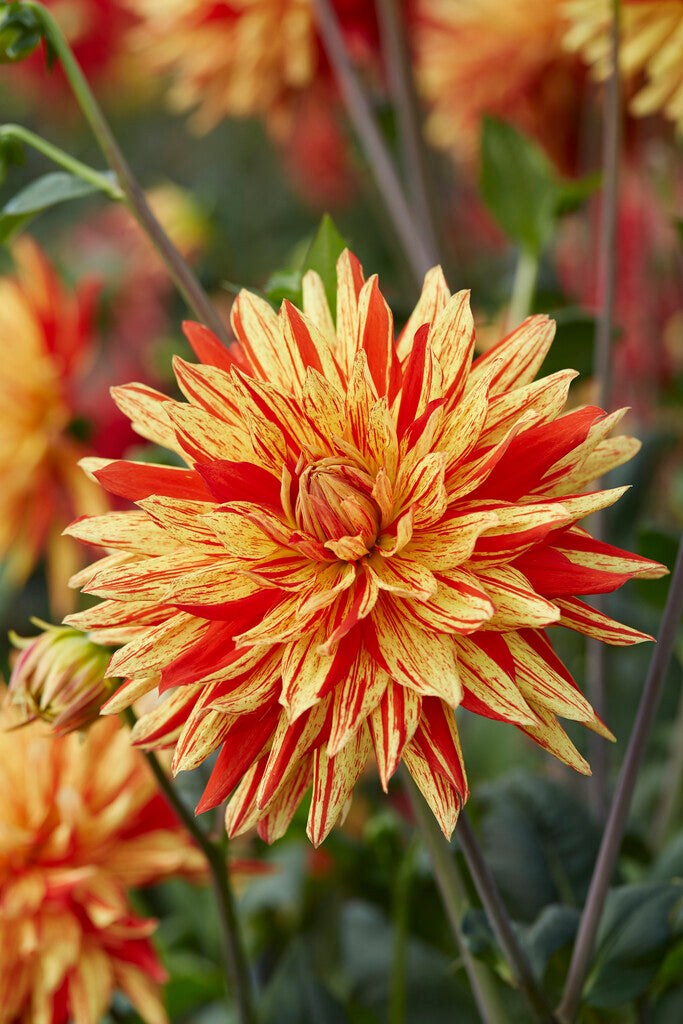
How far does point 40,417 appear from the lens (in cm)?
89

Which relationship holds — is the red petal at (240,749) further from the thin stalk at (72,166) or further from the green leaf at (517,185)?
the green leaf at (517,185)

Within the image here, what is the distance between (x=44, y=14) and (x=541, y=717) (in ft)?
1.25

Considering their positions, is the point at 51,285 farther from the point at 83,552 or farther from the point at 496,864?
the point at 496,864

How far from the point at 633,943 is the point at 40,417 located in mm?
677

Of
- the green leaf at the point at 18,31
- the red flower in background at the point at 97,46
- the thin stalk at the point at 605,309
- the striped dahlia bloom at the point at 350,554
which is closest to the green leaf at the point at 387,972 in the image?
the thin stalk at the point at 605,309

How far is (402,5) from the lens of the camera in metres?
0.89

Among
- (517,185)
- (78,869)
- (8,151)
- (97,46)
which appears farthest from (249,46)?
(97,46)

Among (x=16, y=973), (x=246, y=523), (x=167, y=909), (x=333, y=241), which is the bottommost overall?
(x=167, y=909)

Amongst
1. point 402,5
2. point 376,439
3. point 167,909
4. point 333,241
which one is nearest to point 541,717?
point 376,439

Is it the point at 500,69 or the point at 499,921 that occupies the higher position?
the point at 500,69

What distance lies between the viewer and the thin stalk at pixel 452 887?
43cm

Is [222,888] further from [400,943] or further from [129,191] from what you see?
[129,191]

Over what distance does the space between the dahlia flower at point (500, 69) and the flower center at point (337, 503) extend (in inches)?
19.1

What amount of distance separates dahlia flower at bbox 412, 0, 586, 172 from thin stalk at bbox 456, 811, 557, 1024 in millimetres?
596
